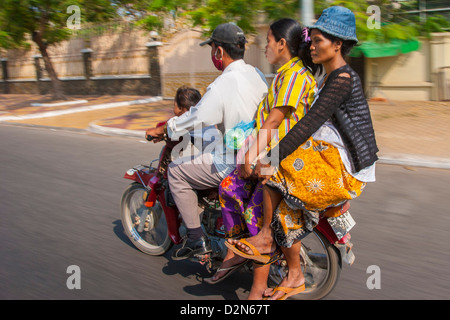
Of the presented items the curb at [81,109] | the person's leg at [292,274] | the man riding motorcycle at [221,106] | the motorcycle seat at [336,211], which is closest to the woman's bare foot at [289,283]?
the person's leg at [292,274]

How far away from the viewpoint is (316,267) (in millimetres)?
3234

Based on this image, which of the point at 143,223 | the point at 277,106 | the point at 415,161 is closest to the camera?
the point at 277,106

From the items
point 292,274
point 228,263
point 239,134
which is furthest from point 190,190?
point 292,274

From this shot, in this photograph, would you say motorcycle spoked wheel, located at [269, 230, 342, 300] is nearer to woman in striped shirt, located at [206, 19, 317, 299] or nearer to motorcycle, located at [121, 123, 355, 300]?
motorcycle, located at [121, 123, 355, 300]

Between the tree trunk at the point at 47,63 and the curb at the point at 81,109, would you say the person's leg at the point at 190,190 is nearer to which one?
the curb at the point at 81,109

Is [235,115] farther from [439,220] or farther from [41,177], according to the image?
[41,177]

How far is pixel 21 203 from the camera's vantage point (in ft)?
18.3

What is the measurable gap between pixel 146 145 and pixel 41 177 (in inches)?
101

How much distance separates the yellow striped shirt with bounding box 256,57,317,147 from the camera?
2676 millimetres

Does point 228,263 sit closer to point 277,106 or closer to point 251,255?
point 251,255

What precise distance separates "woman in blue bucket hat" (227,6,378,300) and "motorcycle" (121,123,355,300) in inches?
11.5

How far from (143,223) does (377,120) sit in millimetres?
7380
